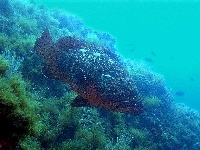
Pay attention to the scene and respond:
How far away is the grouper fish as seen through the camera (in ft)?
21.7

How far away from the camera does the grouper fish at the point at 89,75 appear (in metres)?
6.61

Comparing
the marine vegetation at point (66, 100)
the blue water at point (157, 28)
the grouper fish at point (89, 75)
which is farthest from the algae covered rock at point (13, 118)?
the blue water at point (157, 28)

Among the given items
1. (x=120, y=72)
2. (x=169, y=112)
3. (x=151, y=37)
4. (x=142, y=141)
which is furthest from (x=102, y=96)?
(x=151, y=37)

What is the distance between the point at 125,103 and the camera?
682 cm

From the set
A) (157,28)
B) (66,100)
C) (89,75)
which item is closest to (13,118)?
(89,75)

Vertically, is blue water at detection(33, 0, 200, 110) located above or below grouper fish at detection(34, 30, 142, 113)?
above

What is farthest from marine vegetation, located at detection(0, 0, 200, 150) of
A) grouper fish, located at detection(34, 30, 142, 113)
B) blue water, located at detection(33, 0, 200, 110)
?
blue water, located at detection(33, 0, 200, 110)

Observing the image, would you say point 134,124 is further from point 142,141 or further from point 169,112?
point 169,112

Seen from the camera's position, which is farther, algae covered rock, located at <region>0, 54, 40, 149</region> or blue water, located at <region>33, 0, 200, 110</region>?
blue water, located at <region>33, 0, 200, 110</region>

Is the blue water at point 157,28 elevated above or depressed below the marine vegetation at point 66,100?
above

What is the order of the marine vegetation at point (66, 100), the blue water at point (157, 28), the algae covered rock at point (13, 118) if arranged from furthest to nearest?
the blue water at point (157, 28) < the marine vegetation at point (66, 100) < the algae covered rock at point (13, 118)

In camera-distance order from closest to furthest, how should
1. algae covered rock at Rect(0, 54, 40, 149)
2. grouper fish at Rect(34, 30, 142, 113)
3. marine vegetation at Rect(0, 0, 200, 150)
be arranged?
algae covered rock at Rect(0, 54, 40, 149) → marine vegetation at Rect(0, 0, 200, 150) → grouper fish at Rect(34, 30, 142, 113)

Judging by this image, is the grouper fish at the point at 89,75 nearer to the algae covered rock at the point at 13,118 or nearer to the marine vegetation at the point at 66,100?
the marine vegetation at the point at 66,100

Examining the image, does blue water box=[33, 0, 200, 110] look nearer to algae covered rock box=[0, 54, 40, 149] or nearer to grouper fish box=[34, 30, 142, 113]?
grouper fish box=[34, 30, 142, 113]
